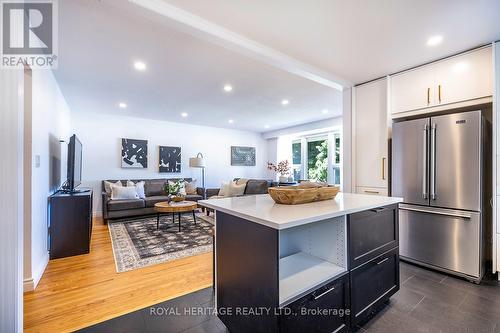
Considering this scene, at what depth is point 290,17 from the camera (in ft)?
6.35

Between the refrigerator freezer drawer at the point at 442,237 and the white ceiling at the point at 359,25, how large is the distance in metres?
1.76

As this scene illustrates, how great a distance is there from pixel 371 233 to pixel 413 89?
2.21m

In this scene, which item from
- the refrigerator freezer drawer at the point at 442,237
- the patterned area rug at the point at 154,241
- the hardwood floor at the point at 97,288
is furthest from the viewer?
the patterned area rug at the point at 154,241

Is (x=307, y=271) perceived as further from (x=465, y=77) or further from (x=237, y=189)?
(x=237, y=189)

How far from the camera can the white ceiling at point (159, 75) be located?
2.04 meters

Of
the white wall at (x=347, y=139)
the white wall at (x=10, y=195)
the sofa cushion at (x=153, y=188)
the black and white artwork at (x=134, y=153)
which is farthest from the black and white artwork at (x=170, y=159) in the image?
the white wall at (x=10, y=195)

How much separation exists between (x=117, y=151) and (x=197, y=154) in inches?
82.6

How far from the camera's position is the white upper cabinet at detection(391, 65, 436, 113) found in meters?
2.70

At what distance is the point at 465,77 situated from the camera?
2.44 meters

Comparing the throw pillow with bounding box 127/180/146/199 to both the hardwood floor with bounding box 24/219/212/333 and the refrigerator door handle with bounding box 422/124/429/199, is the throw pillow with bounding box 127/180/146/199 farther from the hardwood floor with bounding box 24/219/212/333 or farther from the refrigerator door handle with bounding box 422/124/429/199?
the refrigerator door handle with bounding box 422/124/429/199

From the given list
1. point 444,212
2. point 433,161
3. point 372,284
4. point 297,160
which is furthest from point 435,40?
point 297,160

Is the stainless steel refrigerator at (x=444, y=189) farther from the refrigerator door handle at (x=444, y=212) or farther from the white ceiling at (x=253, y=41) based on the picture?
the white ceiling at (x=253, y=41)

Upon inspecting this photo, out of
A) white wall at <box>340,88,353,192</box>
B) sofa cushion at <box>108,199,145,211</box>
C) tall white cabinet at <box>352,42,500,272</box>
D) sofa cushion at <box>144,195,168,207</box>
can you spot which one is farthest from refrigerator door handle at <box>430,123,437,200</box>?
sofa cushion at <box>108,199,145,211</box>

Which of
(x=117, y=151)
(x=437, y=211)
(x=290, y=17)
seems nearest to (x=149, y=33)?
(x=290, y=17)
